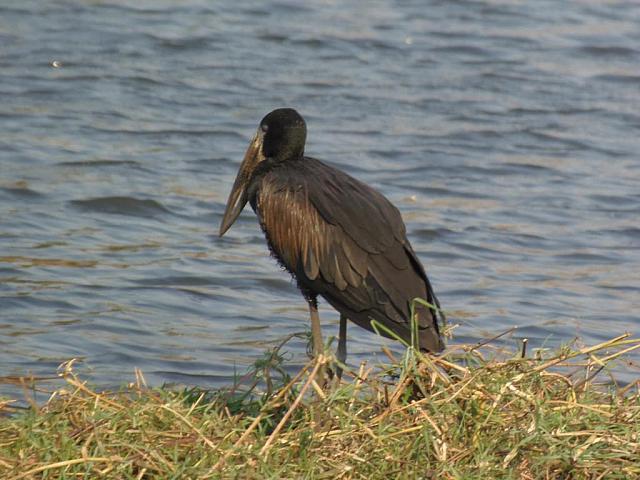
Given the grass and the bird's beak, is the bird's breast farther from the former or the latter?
the grass

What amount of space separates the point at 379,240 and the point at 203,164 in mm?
5502

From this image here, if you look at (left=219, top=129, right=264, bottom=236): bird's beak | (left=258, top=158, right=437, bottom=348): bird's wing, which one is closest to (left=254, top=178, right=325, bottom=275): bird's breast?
(left=258, top=158, right=437, bottom=348): bird's wing

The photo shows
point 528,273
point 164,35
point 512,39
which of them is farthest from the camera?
point 512,39

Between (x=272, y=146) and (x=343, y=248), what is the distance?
0.86 metres

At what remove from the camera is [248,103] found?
12516mm

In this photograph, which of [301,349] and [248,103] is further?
[248,103]

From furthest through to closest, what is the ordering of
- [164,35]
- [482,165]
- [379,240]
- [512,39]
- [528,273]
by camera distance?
[512,39]
[164,35]
[482,165]
[528,273]
[379,240]

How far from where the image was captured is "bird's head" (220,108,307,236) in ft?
20.5

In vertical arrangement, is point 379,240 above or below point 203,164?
above

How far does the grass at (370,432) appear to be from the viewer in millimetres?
4535

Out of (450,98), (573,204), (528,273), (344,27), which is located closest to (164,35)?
(344,27)

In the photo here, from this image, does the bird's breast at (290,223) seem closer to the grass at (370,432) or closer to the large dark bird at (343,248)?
the large dark bird at (343,248)

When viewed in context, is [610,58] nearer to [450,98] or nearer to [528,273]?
[450,98]

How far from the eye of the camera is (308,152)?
11.2 m
